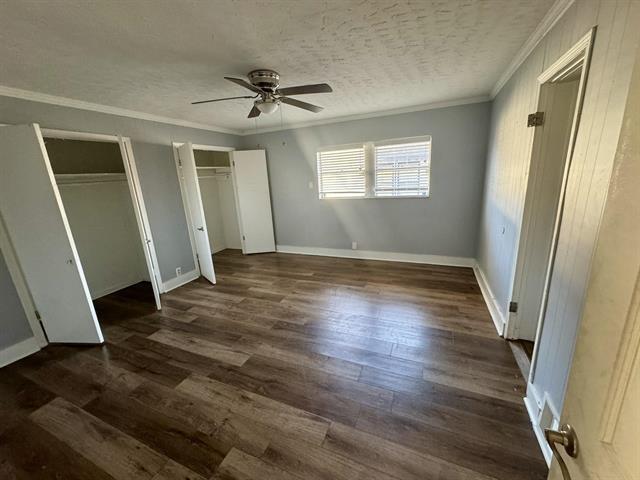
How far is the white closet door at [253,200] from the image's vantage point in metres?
4.98

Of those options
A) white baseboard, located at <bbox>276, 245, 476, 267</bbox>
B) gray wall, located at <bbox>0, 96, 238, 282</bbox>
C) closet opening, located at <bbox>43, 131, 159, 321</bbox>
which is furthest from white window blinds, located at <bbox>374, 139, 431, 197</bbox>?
closet opening, located at <bbox>43, 131, 159, 321</bbox>

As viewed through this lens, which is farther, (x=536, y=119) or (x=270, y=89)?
(x=270, y=89)

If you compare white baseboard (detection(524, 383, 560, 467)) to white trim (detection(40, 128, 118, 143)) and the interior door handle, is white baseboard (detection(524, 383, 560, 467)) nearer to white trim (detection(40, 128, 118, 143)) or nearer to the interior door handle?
the interior door handle

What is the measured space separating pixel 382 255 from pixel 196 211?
3.13 metres

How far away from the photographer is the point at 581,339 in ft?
2.02

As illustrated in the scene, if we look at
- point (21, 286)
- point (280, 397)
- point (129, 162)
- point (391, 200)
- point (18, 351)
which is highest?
point (129, 162)

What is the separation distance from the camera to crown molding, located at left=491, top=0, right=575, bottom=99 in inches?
59.6

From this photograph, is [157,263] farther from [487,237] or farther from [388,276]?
[487,237]

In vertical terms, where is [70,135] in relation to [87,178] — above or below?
above

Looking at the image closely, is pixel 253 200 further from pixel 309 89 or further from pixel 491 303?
pixel 491 303

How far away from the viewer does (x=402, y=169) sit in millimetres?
4172

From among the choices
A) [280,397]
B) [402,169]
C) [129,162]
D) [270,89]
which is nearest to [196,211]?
[129,162]

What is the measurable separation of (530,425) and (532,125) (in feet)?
6.73

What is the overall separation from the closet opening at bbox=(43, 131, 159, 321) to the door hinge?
3890mm
